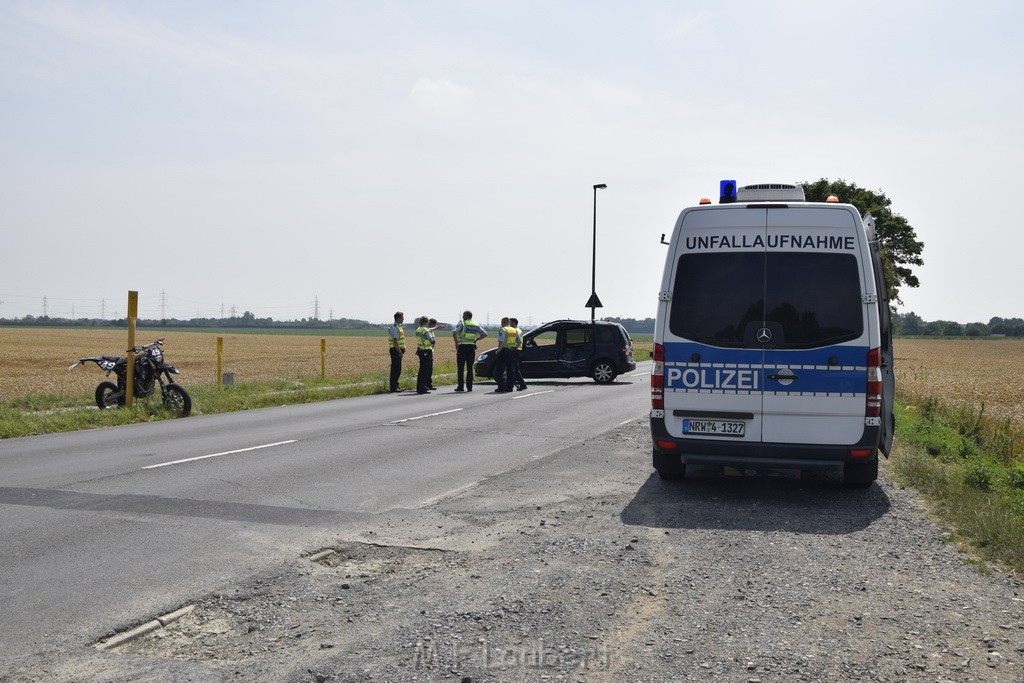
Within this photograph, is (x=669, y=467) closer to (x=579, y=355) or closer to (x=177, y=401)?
(x=177, y=401)

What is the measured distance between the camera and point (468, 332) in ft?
77.4

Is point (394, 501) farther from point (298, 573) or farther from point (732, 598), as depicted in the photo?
point (732, 598)

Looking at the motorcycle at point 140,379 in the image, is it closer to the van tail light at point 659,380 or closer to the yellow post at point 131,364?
the yellow post at point 131,364

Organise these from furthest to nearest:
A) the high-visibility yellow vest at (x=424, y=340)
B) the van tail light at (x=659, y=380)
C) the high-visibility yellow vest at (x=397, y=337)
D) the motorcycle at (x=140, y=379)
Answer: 1. the high-visibility yellow vest at (x=397, y=337)
2. the high-visibility yellow vest at (x=424, y=340)
3. the motorcycle at (x=140, y=379)
4. the van tail light at (x=659, y=380)

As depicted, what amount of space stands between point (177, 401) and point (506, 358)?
8824 mm

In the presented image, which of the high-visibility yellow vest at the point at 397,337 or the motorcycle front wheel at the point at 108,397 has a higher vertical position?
the high-visibility yellow vest at the point at 397,337

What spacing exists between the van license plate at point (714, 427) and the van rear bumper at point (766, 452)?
0.07 metres

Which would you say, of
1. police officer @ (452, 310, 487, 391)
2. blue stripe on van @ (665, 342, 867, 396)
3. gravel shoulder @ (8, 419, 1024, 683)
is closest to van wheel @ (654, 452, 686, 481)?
blue stripe on van @ (665, 342, 867, 396)

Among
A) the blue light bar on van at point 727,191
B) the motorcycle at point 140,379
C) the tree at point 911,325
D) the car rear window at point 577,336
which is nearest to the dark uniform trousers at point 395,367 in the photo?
the car rear window at point 577,336

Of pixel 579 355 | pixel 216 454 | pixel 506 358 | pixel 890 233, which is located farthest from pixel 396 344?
pixel 890 233

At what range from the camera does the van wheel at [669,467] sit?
9.27 meters

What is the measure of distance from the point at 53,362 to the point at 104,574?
46.8m

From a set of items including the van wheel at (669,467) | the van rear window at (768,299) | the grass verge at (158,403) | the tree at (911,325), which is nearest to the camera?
the van rear window at (768,299)

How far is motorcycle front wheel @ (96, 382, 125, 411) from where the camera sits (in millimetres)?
17500
